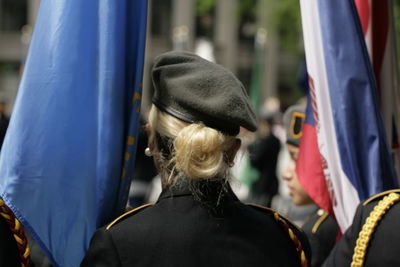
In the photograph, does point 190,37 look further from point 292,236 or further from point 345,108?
point 292,236

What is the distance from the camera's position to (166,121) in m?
2.13

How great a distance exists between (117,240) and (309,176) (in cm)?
147

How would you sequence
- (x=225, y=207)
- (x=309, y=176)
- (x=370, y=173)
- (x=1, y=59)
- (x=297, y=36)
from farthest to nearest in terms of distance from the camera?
(x=1, y=59) → (x=297, y=36) → (x=309, y=176) → (x=370, y=173) → (x=225, y=207)

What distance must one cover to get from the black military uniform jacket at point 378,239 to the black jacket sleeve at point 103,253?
808 mm

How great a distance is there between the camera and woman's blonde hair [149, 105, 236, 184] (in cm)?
203

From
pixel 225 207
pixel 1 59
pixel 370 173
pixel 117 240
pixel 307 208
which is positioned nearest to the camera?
pixel 117 240

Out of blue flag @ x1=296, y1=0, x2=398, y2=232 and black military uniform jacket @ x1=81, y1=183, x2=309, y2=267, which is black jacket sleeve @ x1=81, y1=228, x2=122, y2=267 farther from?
blue flag @ x1=296, y1=0, x2=398, y2=232

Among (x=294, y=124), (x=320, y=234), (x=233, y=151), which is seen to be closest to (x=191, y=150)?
(x=233, y=151)

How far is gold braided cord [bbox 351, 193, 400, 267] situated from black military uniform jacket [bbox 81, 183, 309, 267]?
0.65 feet

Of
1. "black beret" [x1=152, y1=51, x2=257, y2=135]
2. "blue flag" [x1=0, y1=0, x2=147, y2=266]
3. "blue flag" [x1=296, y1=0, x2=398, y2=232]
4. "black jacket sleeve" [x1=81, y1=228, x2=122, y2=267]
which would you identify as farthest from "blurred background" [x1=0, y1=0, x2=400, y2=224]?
"black jacket sleeve" [x1=81, y1=228, x2=122, y2=267]

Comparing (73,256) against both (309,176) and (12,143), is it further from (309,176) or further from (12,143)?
(309,176)

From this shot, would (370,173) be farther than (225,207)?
Yes

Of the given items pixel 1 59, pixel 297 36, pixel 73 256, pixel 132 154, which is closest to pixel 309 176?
pixel 132 154

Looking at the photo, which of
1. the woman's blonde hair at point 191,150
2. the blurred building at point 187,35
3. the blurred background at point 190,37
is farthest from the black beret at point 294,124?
the blurred building at point 187,35
